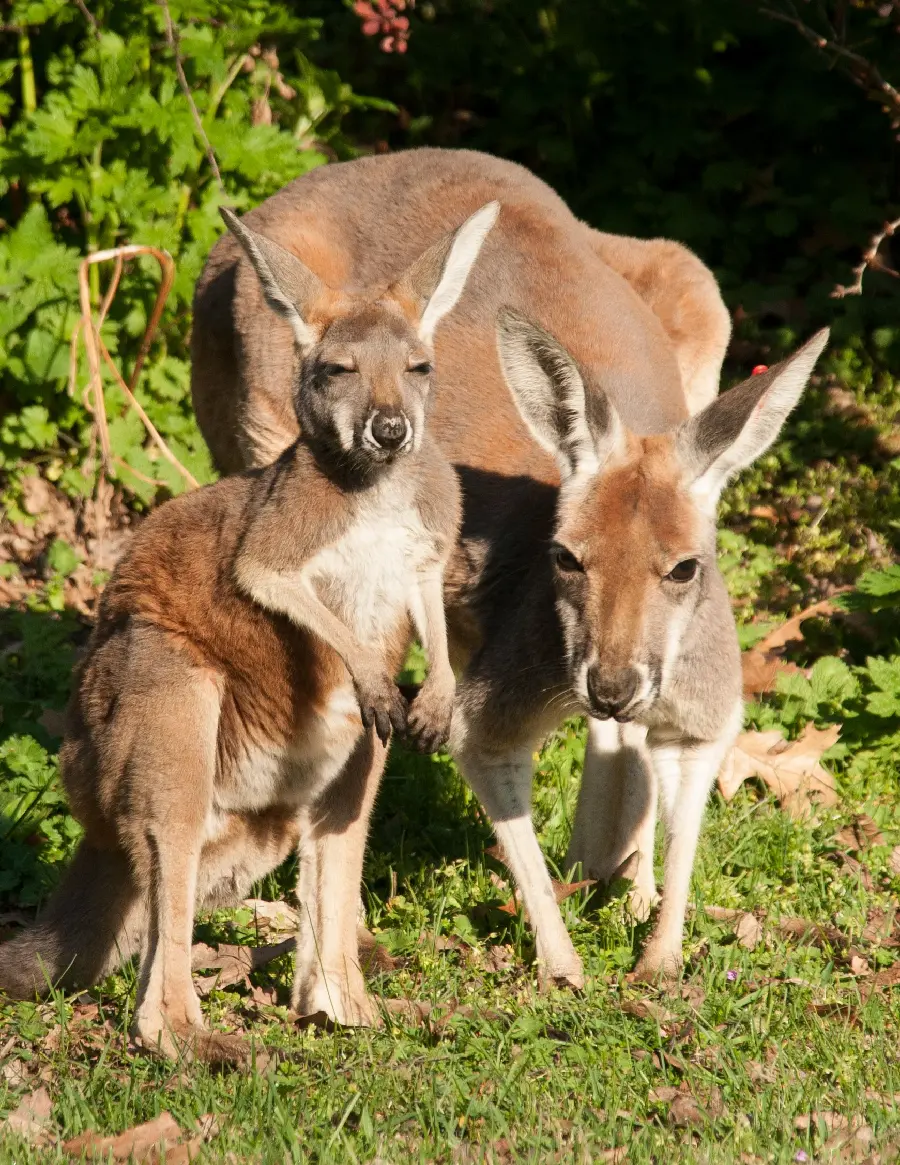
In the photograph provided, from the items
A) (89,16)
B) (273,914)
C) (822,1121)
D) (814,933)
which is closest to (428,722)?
(273,914)

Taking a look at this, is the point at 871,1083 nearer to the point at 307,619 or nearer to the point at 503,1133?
the point at 503,1133

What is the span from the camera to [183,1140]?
3.18 metres

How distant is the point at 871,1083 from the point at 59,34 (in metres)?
5.49

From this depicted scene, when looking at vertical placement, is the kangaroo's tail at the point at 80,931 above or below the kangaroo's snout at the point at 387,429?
below

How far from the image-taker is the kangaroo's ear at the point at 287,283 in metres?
3.87

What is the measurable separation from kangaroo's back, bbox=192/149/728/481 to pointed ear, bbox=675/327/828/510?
1.49ft

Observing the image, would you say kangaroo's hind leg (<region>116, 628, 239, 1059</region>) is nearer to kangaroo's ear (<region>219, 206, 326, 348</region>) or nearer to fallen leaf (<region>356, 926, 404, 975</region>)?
fallen leaf (<region>356, 926, 404, 975</region>)

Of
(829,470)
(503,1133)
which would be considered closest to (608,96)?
(829,470)

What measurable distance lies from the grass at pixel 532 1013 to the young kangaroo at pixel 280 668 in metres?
0.19

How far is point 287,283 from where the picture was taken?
152 inches

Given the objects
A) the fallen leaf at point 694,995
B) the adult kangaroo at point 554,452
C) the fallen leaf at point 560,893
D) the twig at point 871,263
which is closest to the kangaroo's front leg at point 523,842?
the adult kangaroo at point 554,452

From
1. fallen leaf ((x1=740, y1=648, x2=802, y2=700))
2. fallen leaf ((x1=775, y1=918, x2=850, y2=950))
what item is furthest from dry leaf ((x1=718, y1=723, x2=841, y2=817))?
fallen leaf ((x1=775, y1=918, x2=850, y2=950))

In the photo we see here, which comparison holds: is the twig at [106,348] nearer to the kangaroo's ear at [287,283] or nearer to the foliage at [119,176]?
the foliage at [119,176]

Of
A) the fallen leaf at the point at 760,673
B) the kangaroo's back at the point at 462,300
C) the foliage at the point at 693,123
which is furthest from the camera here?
the foliage at the point at 693,123
